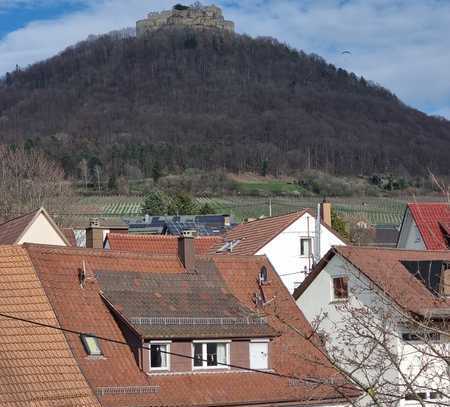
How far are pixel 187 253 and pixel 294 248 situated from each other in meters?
17.8

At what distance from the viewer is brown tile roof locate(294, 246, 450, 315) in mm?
29750

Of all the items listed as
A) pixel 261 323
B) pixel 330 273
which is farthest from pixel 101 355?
pixel 330 273

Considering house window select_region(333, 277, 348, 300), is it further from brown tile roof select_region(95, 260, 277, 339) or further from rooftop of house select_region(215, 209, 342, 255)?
rooftop of house select_region(215, 209, 342, 255)

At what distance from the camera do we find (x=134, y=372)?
1021 inches

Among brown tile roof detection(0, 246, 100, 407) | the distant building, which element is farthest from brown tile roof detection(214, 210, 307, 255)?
brown tile roof detection(0, 246, 100, 407)

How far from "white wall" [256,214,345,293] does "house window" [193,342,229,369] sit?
19333mm

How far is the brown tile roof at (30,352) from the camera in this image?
2341 cm

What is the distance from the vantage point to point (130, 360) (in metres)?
26.3

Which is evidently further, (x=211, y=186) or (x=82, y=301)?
(x=211, y=186)

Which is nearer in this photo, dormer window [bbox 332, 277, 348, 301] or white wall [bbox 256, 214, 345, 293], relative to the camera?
dormer window [bbox 332, 277, 348, 301]

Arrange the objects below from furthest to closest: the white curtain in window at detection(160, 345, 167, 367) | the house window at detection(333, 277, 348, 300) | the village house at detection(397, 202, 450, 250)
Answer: the village house at detection(397, 202, 450, 250) < the house window at detection(333, 277, 348, 300) < the white curtain in window at detection(160, 345, 167, 367)

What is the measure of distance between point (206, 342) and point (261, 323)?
1.86 meters

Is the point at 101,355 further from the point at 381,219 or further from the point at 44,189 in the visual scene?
the point at 381,219

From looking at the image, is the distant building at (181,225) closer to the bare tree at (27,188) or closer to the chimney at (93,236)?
the bare tree at (27,188)
